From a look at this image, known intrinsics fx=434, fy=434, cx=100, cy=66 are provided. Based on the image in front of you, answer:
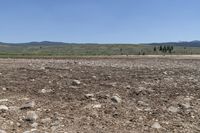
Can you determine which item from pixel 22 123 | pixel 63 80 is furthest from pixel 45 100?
pixel 63 80

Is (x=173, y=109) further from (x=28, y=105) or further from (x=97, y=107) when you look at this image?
(x=28, y=105)

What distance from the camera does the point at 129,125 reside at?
774cm

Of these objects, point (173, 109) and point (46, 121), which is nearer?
point (46, 121)

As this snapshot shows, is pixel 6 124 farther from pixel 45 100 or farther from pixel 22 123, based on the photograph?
pixel 45 100

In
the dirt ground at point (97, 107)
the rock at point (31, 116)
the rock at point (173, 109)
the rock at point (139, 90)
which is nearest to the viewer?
the dirt ground at point (97, 107)

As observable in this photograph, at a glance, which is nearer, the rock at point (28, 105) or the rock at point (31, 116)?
the rock at point (31, 116)

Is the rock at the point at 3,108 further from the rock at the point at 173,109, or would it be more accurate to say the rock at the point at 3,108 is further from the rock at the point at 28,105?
the rock at the point at 173,109

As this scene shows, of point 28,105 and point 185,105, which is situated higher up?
point 28,105

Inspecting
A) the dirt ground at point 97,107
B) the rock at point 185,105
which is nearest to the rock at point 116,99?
the dirt ground at point 97,107

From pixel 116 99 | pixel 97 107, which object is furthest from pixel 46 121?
pixel 116 99

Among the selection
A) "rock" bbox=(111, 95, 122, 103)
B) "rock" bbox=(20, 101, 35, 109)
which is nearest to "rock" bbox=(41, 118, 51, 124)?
"rock" bbox=(20, 101, 35, 109)

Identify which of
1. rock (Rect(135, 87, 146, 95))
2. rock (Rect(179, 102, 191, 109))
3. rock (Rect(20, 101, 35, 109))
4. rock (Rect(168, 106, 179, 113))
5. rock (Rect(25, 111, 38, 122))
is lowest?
rock (Rect(168, 106, 179, 113))

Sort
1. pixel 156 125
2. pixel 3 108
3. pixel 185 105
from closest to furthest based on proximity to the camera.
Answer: pixel 156 125, pixel 3 108, pixel 185 105

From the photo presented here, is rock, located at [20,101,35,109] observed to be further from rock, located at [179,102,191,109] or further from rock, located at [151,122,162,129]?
rock, located at [179,102,191,109]
